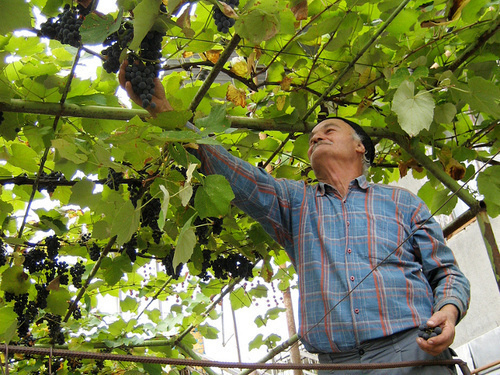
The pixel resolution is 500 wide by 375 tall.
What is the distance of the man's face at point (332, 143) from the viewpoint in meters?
1.94

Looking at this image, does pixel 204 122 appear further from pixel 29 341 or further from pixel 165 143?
pixel 29 341

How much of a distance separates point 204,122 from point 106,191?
0.57 metres

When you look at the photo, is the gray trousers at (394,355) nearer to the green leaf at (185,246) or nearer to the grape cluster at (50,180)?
Result: the green leaf at (185,246)

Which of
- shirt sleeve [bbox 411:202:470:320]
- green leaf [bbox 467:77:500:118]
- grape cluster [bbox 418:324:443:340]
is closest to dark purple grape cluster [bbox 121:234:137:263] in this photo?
shirt sleeve [bbox 411:202:470:320]

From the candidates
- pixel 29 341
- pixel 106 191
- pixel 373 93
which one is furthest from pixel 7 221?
pixel 373 93

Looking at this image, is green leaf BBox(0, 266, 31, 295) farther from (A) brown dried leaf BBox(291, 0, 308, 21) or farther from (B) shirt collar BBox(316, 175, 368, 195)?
(A) brown dried leaf BBox(291, 0, 308, 21)

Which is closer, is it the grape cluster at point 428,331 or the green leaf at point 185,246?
the green leaf at point 185,246

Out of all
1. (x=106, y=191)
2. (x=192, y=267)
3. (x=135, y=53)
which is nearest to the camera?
(x=135, y=53)

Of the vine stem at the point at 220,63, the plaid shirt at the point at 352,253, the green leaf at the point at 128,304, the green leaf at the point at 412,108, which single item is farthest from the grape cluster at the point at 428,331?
the green leaf at the point at 128,304

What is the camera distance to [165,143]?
1456 mm

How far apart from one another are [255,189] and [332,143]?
36 cm

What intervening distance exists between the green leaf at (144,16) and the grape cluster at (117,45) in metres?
0.15

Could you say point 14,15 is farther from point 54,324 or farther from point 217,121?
point 54,324

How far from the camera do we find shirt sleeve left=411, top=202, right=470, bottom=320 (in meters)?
1.60
